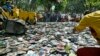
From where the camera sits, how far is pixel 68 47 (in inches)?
295

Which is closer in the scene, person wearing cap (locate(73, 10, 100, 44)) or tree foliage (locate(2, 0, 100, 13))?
person wearing cap (locate(73, 10, 100, 44))

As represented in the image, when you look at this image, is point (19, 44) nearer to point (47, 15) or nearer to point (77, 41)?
point (77, 41)

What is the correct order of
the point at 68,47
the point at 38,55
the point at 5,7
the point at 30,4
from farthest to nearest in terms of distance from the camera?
the point at 30,4, the point at 5,7, the point at 68,47, the point at 38,55

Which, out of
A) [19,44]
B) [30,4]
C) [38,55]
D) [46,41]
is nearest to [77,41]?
[46,41]

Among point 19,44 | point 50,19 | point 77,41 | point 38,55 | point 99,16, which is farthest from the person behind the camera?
point 50,19

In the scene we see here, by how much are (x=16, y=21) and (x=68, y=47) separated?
3.56 metres

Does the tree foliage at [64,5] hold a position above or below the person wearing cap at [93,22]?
below

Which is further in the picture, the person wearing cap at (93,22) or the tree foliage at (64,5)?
the tree foliage at (64,5)

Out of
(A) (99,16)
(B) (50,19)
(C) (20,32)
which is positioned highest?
(A) (99,16)

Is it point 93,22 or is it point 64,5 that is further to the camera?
point 64,5

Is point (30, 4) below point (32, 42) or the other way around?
below

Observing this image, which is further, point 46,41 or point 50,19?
point 50,19

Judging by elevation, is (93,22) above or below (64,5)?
above

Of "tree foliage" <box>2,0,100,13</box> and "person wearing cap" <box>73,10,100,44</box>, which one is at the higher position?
"person wearing cap" <box>73,10,100,44</box>
